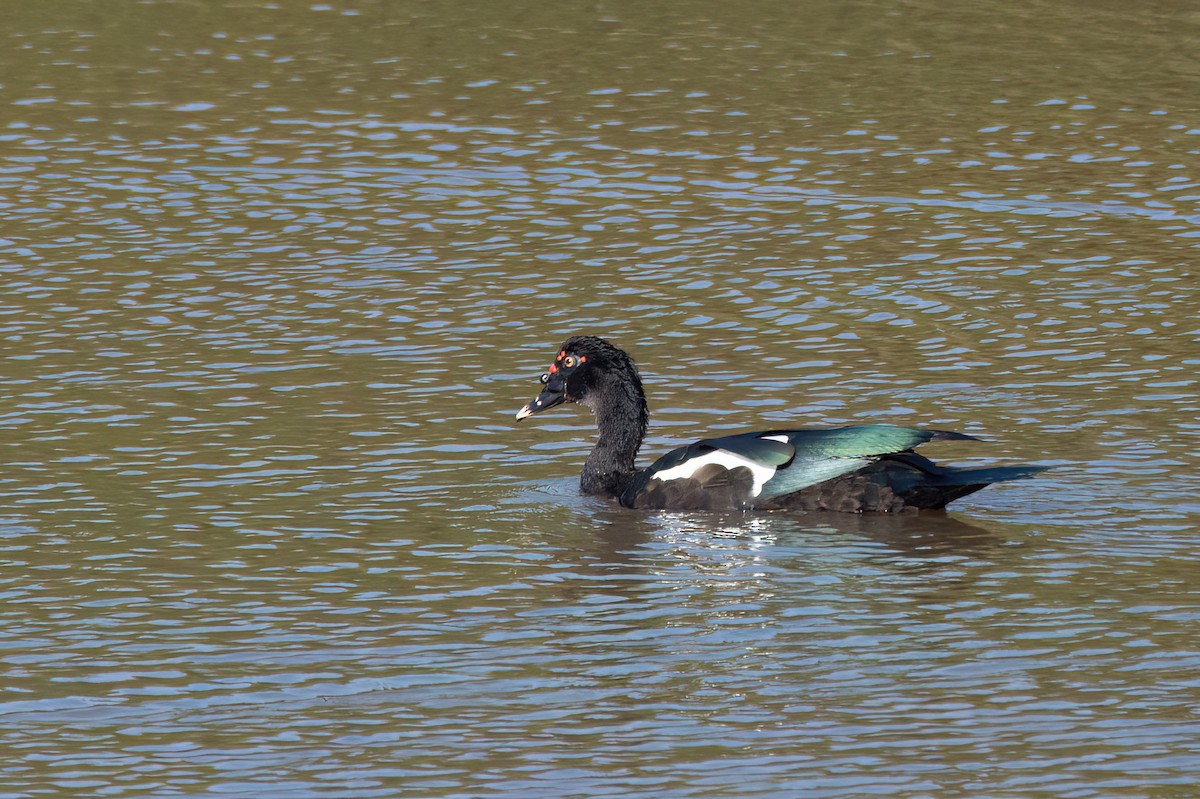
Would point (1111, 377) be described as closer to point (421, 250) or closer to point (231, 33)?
point (421, 250)

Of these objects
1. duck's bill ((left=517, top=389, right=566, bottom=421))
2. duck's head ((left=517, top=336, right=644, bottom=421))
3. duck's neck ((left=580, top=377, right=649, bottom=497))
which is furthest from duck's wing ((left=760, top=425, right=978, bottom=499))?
duck's bill ((left=517, top=389, right=566, bottom=421))

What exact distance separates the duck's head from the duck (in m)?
0.56

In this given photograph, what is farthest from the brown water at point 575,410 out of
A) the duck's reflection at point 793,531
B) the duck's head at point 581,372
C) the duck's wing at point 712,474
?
the duck's head at point 581,372

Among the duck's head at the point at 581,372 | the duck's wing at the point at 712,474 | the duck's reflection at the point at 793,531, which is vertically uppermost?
the duck's head at the point at 581,372

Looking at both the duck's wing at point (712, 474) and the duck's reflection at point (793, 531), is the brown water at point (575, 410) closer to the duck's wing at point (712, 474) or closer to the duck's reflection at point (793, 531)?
the duck's reflection at point (793, 531)

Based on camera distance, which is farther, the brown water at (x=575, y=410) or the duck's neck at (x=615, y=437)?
the duck's neck at (x=615, y=437)

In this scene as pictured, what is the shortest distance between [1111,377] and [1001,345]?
1302 mm

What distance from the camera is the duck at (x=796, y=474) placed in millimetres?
12859

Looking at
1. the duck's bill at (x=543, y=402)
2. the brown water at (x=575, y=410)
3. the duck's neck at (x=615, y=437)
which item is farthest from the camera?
the duck's bill at (x=543, y=402)

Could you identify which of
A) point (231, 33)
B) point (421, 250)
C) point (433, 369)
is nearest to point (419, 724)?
point (433, 369)

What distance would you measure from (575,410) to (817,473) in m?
4.08

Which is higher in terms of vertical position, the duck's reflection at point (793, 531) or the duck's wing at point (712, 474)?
the duck's wing at point (712, 474)

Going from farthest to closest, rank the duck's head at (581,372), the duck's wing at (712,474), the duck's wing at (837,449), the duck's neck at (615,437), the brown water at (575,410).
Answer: the duck's head at (581,372) < the duck's neck at (615,437) < the duck's wing at (712,474) < the duck's wing at (837,449) < the brown water at (575,410)

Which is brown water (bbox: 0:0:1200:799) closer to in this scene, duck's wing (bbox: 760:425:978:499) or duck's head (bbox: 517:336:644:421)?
duck's wing (bbox: 760:425:978:499)
